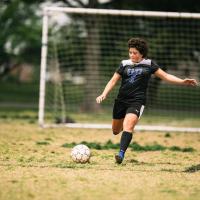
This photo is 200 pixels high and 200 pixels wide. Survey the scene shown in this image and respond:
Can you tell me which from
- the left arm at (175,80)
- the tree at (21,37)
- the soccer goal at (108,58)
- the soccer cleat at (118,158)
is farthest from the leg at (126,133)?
the tree at (21,37)

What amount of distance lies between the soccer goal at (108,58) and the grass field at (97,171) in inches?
330

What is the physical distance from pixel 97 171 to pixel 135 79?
1646 mm

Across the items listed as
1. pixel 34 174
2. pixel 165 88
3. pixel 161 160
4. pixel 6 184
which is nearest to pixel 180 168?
pixel 161 160

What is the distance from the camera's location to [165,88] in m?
24.6

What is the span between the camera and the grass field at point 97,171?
589 cm

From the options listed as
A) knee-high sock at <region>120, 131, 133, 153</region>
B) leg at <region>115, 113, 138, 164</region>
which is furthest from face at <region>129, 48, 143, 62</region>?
knee-high sock at <region>120, 131, 133, 153</region>

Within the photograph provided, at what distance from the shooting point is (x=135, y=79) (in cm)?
822

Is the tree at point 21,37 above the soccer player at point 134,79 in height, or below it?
below

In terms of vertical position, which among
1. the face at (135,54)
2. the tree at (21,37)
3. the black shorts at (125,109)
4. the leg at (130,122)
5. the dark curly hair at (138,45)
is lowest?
the tree at (21,37)

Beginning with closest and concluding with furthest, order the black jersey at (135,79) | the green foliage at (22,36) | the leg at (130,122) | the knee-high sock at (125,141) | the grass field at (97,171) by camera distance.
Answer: the grass field at (97,171), the knee-high sock at (125,141), the leg at (130,122), the black jersey at (135,79), the green foliage at (22,36)

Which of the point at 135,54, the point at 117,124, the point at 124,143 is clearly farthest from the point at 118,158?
the point at 135,54

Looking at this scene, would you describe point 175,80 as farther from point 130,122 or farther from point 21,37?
point 21,37

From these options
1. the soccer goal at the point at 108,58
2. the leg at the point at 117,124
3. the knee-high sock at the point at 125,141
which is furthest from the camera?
the soccer goal at the point at 108,58

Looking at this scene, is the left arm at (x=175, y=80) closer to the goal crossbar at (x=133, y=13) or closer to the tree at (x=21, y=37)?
the goal crossbar at (x=133, y=13)
